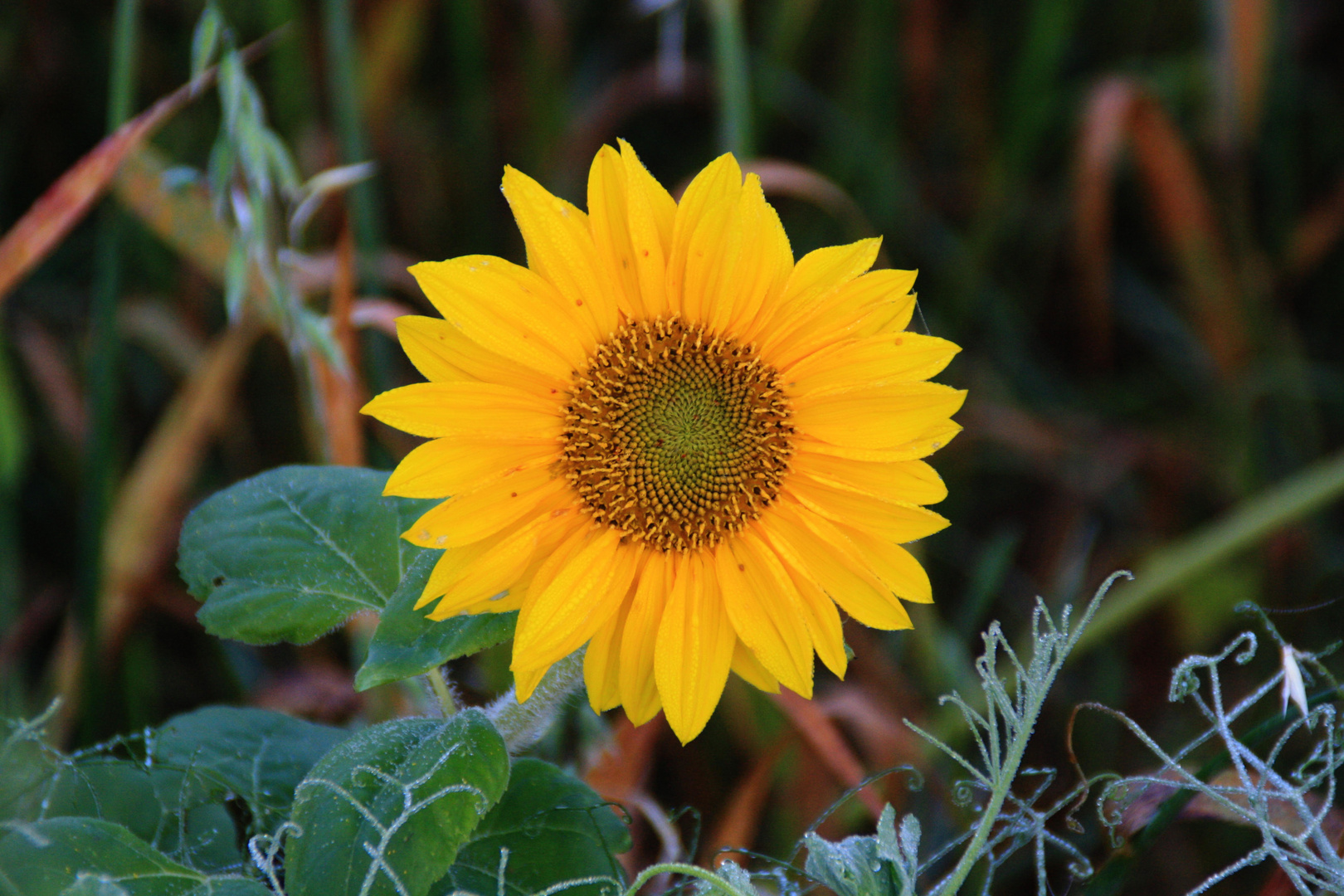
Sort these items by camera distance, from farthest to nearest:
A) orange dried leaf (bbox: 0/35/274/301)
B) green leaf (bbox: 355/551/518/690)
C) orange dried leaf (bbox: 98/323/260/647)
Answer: orange dried leaf (bbox: 98/323/260/647) → orange dried leaf (bbox: 0/35/274/301) → green leaf (bbox: 355/551/518/690)

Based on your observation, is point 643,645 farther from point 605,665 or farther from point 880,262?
point 880,262

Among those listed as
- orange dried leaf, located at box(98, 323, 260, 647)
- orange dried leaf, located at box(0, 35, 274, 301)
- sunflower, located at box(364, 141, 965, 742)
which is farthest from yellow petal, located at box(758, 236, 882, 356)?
orange dried leaf, located at box(98, 323, 260, 647)

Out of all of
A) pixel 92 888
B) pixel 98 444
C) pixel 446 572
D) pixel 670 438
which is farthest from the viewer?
pixel 98 444

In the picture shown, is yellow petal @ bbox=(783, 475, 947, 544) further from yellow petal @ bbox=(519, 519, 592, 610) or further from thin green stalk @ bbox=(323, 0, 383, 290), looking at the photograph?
thin green stalk @ bbox=(323, 0, 383, 290)

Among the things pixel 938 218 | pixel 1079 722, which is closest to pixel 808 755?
pixel 1079 722

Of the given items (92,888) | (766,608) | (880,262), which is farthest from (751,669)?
(880,262)

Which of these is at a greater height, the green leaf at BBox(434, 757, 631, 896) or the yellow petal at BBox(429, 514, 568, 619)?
the yellow petal at BBox(429, 514, 568, 619)
